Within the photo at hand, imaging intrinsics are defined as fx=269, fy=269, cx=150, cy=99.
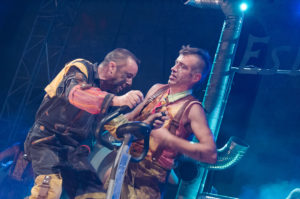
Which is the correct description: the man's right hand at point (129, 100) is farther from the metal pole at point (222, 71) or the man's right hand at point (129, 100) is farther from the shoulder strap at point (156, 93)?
the metal pole at point (222, 71)

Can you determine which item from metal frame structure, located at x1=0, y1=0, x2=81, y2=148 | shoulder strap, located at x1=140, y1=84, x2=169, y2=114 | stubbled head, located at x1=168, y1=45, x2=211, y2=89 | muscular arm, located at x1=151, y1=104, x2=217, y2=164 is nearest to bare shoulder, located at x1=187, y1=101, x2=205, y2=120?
muscular arm, located at x1=151, y1=104, x2=217, y2=164

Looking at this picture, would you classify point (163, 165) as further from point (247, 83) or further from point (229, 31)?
point (247, 83)

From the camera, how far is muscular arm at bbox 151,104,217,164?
2799 millimetres

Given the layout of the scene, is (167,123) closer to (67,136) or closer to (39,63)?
(67,136)

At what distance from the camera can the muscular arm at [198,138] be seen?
2.80 m

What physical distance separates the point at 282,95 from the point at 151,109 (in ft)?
7.72

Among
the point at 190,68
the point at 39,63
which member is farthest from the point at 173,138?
the point at 39,63

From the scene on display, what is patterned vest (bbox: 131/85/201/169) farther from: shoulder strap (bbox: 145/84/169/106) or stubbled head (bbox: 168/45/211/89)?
stubbled head (bbox: 168/45/211/89)

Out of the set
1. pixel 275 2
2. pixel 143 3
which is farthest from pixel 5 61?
pixel 275 2

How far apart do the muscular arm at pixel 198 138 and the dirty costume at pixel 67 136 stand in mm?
773

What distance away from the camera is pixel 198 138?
281 centimetres

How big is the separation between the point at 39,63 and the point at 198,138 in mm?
4977

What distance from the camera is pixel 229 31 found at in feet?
11.9


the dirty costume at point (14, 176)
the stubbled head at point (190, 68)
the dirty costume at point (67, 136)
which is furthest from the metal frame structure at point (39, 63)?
the stubbled head at point (190, 68)
